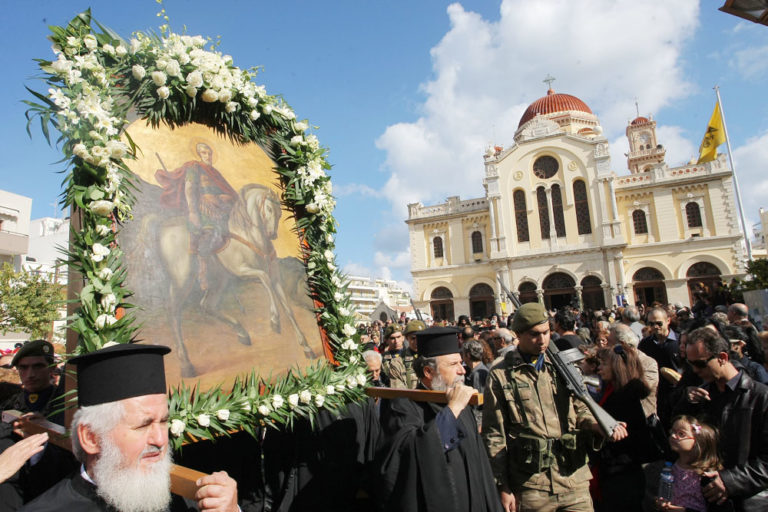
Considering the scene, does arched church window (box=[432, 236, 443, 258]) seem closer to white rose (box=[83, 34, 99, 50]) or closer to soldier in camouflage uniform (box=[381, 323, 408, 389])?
soldier in camouflage uniform (box=[381, 323, 408, 389])

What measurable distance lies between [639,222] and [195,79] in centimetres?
3232

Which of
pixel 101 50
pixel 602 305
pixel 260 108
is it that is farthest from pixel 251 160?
pixel 602 305

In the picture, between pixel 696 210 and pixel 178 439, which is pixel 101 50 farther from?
pixel 696 210

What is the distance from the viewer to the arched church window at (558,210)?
98.7ft

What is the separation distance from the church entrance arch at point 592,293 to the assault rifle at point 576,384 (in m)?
27.8

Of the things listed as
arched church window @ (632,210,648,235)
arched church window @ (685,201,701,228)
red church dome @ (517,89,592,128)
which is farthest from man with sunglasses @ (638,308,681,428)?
red church dome @ (517,89,592,128)

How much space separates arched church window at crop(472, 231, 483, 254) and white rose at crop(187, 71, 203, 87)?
31174 millimetres

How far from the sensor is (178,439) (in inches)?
76.3

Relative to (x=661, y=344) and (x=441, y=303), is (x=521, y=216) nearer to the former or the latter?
(x=441, y=303)

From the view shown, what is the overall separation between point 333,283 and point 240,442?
47.4 inches

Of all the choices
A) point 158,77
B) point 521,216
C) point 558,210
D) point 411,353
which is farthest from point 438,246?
point 158,77

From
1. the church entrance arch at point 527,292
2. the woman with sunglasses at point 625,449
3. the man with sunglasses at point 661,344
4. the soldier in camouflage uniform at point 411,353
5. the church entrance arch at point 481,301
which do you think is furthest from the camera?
the church entrance arch at point 481,301

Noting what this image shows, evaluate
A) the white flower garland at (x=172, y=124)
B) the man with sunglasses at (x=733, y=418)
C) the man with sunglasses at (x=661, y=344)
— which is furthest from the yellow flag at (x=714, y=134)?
the white flower garland at (x=172, y=124)

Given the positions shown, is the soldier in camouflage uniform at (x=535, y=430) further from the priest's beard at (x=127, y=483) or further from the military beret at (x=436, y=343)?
the priest's beard at (x=127, y=483)
